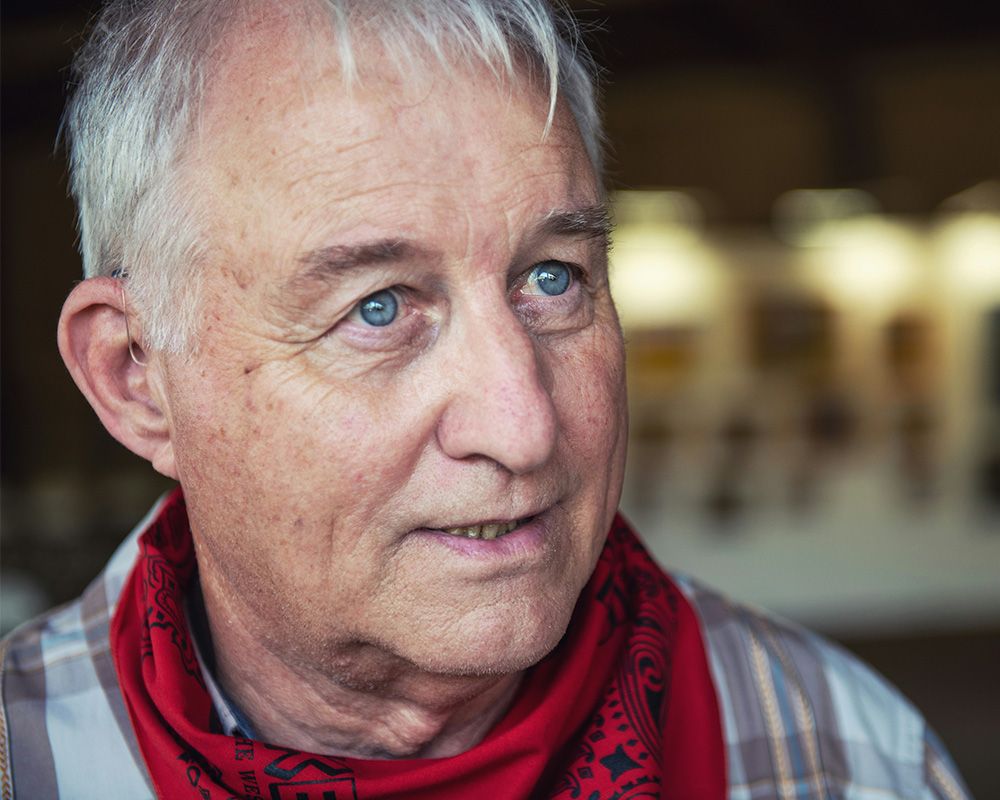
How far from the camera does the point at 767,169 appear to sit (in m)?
6.81

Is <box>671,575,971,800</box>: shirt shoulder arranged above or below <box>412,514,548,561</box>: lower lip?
below

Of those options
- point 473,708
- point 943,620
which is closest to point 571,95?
point 473,708

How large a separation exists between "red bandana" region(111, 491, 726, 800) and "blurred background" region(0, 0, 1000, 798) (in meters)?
5.08

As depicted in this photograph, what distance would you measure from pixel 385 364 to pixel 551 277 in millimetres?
227

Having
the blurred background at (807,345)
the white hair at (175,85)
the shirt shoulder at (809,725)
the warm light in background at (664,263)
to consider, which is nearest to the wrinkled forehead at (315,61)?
the white hair at (175,85)

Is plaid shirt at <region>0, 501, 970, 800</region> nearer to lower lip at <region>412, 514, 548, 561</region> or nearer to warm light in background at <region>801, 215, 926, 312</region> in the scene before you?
lower lip at <region>412, 514, 548, 561</region>

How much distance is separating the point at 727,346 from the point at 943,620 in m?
2.12

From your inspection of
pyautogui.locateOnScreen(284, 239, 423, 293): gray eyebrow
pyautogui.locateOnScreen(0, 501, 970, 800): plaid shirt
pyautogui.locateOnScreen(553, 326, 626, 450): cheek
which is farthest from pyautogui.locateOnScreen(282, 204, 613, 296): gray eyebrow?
pyautogui.locateOnScreen(0, 501, 970, 800): plaid shirt

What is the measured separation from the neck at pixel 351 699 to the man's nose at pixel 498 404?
0.89ft

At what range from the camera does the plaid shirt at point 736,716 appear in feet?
4.33

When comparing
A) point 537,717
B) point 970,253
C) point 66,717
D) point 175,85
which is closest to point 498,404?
point 537,717

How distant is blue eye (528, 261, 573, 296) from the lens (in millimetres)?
1222

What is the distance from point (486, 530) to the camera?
1152mm

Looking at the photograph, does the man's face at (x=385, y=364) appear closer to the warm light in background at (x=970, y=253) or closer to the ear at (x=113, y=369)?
the ear at (x=113, y=369)
